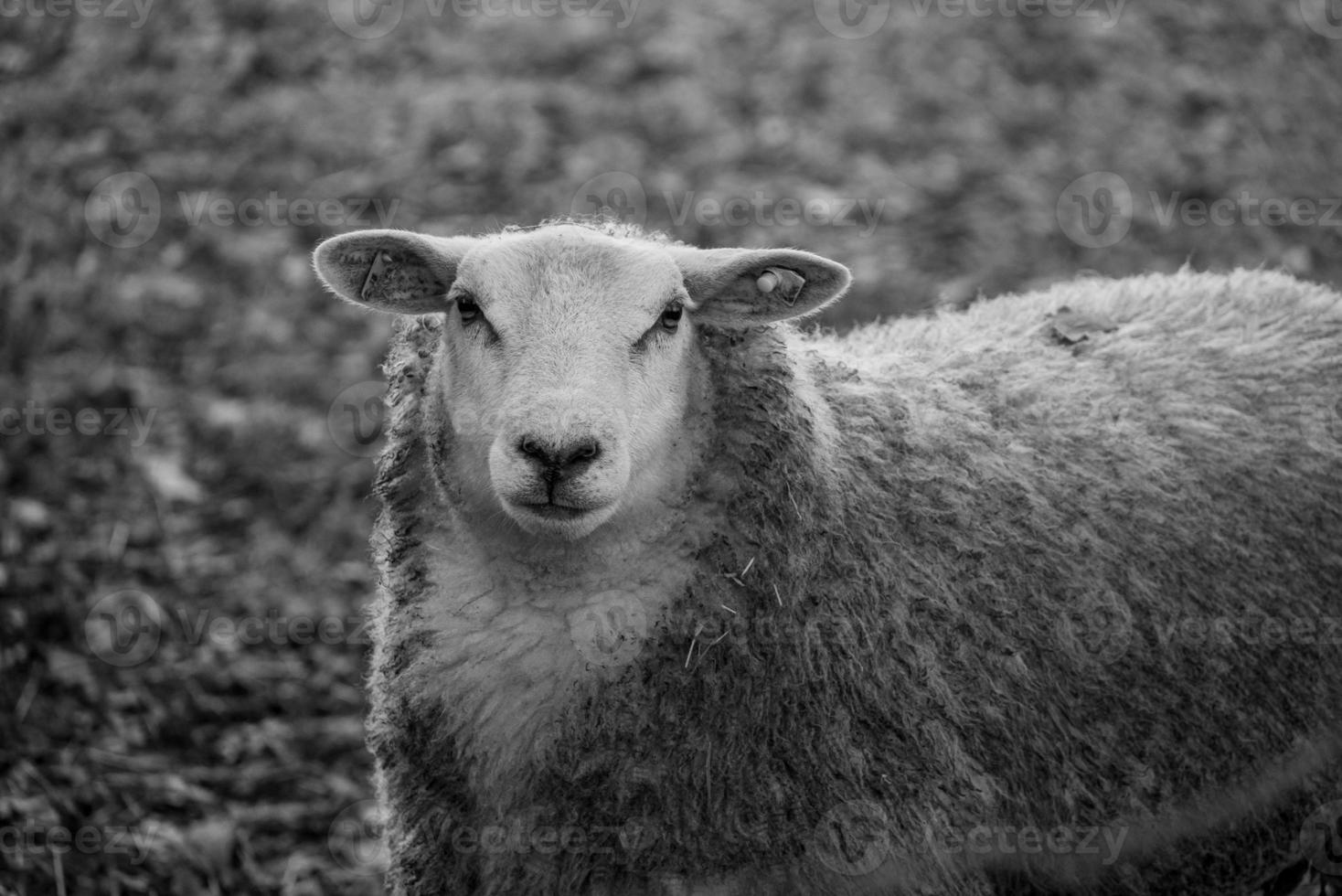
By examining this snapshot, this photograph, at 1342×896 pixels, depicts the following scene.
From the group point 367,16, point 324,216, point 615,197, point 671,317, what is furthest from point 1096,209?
point 671,317

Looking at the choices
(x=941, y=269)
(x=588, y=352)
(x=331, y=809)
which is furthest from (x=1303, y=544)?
(x=941, y=269)

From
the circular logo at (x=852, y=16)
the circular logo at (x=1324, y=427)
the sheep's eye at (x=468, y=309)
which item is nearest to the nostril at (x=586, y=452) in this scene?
the sheep's eye at (x=468, y=309)

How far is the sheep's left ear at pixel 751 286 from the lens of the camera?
11.2 ft

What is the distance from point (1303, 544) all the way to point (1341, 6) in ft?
29.0

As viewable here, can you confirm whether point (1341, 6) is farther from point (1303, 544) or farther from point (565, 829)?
point (565, 829)

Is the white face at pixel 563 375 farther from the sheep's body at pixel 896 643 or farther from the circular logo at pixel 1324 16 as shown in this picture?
the circular logo at pixel 1324 16

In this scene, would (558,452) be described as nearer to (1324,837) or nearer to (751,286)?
(751,286)

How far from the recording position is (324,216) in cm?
820

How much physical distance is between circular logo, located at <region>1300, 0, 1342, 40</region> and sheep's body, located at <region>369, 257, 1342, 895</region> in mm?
7846

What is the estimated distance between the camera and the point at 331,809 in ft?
16.4

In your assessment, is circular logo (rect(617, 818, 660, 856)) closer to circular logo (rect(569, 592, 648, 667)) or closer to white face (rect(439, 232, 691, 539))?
circular logo (rect(569, 592, 648, 667))

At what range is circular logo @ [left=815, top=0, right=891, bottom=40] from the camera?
1028 cm

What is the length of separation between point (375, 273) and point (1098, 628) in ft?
7.07

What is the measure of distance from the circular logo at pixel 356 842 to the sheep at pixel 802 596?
125 cm
